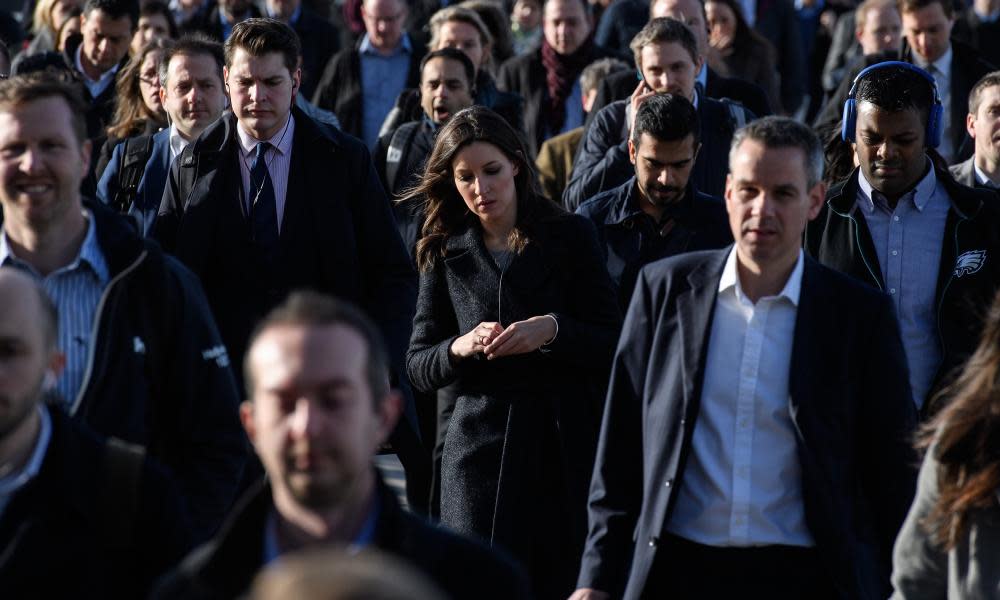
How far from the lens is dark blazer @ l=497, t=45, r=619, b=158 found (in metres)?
11.9

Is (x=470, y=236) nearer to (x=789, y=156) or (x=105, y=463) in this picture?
(x=789, y=156)

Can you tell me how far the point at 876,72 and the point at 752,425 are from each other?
2.15 metres

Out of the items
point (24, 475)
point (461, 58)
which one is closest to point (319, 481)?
point (24, 475)

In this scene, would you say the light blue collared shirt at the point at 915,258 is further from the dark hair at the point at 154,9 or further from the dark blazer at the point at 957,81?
the dark hair at the point at 154,9

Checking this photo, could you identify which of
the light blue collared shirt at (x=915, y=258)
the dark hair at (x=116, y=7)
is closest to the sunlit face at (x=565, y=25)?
the dark hair at (x=116, y=7)

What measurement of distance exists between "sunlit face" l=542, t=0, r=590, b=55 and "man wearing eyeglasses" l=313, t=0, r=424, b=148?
3.10 feet

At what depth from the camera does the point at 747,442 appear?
4793mm

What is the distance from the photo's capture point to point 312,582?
225 centimetres

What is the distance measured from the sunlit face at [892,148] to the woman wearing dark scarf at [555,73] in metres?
5.36

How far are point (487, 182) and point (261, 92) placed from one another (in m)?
1.09

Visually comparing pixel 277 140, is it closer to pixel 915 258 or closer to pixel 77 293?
pixel 77 293

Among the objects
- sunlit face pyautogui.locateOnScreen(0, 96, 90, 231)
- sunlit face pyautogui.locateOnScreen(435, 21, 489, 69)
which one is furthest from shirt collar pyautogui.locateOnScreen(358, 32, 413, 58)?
sunlit face pyautogui.locateOnScreen(0, 96, 90, 231)

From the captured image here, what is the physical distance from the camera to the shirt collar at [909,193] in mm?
6355

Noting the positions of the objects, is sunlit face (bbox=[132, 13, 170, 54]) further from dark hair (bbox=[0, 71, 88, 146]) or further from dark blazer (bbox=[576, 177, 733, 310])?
dark hair (bbox=[0, 71, 88, 146])
